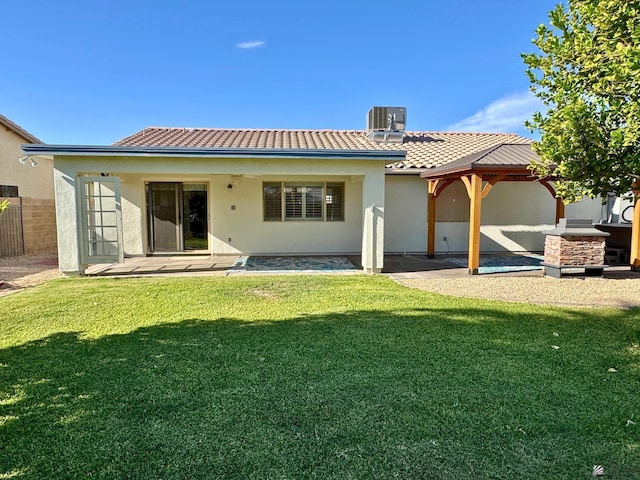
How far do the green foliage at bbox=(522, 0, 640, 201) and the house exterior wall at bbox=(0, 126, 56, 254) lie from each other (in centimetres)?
1674

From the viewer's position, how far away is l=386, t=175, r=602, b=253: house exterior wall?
46.7 feet

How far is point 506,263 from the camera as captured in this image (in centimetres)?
1220

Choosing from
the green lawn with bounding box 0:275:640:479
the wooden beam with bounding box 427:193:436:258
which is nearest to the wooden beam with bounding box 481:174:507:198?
the wooden beam with bounding box 427:193:436:258

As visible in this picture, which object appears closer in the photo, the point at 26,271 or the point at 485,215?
the point at 26,271

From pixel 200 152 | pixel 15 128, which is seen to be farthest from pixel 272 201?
pixel 15 128

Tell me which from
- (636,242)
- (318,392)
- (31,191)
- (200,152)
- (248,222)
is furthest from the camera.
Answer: (31,191)

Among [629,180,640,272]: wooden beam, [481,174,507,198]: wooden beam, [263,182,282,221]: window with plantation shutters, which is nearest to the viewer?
[481,174,507,198]: wooden beam

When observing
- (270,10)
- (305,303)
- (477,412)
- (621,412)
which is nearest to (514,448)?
(477,412)

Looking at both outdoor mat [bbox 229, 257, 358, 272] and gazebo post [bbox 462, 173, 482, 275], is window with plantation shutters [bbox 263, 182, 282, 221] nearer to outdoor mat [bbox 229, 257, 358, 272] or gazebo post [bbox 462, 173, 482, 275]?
outdoor mat [bbox 229, 257, 358, 272]

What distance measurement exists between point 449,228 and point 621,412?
11.4 m

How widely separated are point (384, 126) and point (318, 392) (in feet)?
47.2

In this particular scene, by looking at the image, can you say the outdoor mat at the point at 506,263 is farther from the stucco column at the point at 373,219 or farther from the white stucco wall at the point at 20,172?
the white stucco wall at the point at 20,172

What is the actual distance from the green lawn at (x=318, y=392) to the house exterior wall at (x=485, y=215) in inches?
298

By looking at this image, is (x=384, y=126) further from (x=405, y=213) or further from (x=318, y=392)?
(x=318, y=392)
